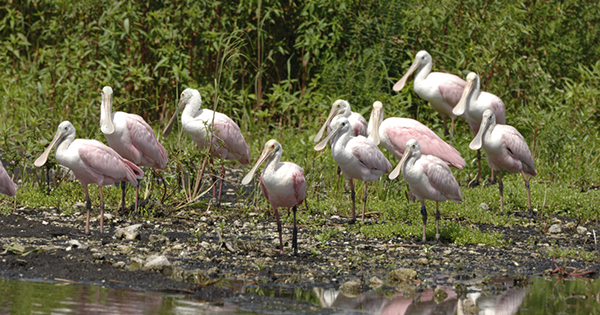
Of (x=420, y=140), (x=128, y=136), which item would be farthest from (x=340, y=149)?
(x=128, y=136)

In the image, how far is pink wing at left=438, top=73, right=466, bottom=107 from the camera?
1145cm

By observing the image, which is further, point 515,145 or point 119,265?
point 515,145

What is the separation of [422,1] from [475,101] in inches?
109

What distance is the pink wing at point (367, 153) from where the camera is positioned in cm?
859

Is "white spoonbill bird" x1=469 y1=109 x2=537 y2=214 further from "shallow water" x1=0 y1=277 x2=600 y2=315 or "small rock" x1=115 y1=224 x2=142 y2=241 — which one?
"small rock" x1=115 y1=224 x2=142 y2=241

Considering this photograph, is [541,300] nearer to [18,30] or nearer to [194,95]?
[194,95]

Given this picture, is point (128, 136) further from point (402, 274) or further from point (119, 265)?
point (402, 274)

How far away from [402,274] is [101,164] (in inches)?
136

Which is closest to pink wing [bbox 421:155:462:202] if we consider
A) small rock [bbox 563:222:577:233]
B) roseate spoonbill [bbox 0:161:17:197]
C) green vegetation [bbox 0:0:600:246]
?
small rock [bbox 563:222:577:233]

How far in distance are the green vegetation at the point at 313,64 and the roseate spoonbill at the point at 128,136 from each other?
185cm

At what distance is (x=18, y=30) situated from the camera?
46.0 feet

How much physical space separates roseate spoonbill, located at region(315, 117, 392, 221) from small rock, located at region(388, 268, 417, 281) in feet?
8.38

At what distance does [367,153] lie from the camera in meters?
8.63

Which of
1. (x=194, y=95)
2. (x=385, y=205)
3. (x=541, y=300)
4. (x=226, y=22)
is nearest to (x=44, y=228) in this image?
(x=194, y=95)
